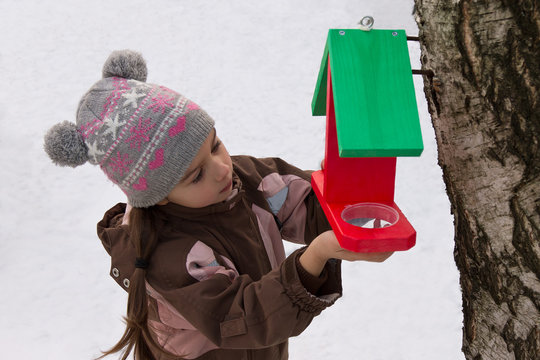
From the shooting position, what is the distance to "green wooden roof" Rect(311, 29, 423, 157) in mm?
812

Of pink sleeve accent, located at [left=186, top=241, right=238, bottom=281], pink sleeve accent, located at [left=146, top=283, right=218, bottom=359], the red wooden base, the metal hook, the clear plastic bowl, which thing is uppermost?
the metal hook

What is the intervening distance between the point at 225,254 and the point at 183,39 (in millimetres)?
2772

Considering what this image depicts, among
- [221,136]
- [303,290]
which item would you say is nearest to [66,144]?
[303,290]

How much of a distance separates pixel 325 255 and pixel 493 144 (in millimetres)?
340

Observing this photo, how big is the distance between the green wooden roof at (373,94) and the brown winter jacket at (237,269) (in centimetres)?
30

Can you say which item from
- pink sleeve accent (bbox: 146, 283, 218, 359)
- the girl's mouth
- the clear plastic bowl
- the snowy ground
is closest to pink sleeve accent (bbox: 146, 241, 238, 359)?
pink sleeve accent (bbox: 146, 283, 218, 359)

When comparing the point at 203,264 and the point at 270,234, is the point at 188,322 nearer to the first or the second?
the point at 203,264

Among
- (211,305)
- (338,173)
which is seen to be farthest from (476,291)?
(211,305)

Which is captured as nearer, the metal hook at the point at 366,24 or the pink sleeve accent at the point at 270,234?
the metal hook at the point at 366,24

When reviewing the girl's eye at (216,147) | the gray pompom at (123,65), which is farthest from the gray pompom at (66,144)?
the girl's eye at (216,147)

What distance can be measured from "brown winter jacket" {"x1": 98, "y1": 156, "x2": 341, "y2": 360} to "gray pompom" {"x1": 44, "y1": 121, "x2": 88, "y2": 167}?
21cm

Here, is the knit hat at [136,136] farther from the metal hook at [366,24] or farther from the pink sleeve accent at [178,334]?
the metal hook at [366,24]

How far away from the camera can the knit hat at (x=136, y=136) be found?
1085mm

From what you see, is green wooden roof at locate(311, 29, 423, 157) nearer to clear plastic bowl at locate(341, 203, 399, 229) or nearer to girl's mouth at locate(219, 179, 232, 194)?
clear plastic bowl at locate(341, 203, 399, 229)
